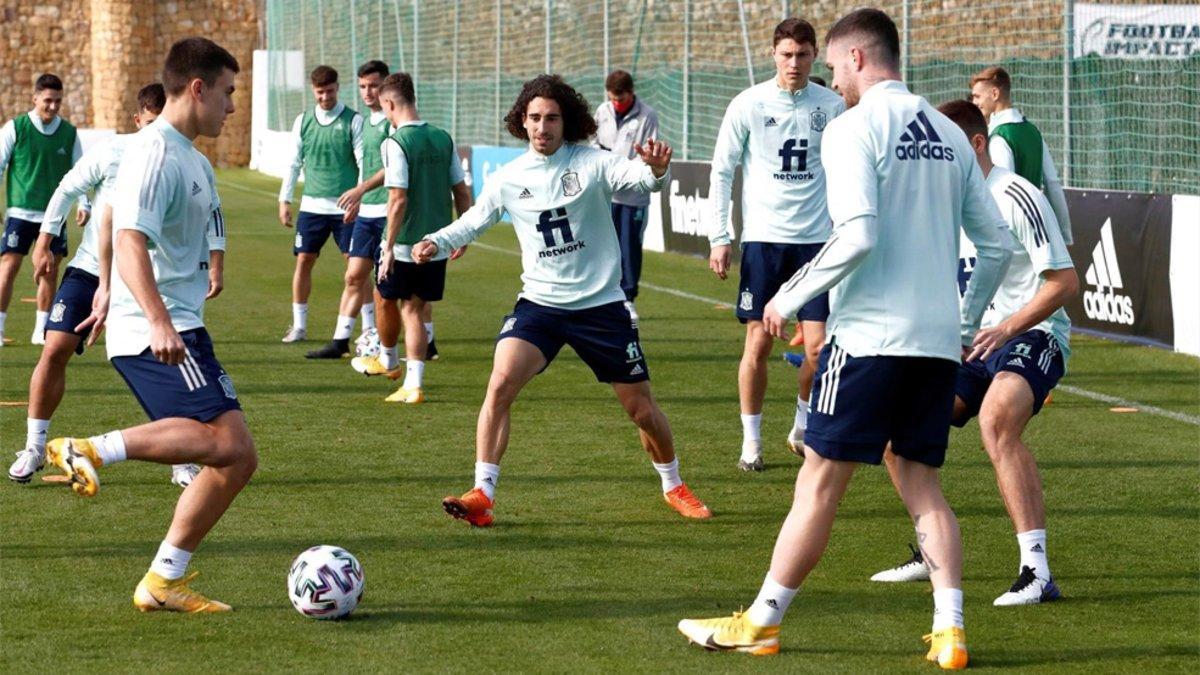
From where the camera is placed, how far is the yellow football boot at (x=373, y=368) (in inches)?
490

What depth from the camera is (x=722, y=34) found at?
2356 centimetres

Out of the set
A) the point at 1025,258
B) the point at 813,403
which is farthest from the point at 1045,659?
the point at 1025,258

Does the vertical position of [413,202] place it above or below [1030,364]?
above

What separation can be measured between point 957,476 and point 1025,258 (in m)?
2.56

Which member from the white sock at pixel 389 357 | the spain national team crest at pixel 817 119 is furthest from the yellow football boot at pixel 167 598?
the white sock at pixel 389 357

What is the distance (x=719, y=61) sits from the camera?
23.5 m

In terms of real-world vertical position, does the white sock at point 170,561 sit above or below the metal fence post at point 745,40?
below

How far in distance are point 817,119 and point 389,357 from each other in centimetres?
433

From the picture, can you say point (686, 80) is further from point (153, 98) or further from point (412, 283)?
point (153, 98)

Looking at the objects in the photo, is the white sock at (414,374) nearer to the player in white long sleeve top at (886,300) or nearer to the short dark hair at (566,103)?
the short dark hair at (566,103)

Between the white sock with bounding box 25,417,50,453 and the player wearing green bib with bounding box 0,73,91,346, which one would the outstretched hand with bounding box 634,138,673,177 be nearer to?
the white sock with bounding box 25,417,50,453

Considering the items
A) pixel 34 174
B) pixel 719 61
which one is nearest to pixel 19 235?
pixel 34 174

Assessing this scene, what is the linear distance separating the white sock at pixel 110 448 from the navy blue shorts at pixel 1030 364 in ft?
9.96

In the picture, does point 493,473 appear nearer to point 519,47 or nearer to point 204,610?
point 204,610
